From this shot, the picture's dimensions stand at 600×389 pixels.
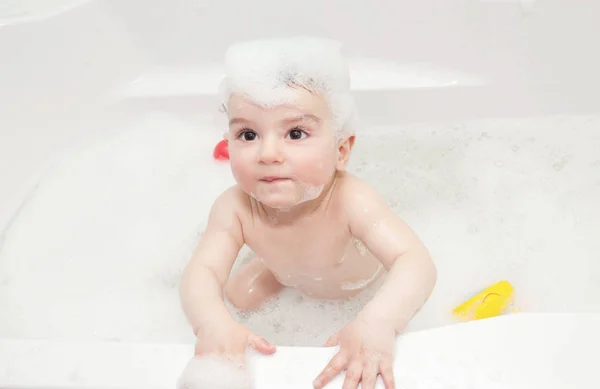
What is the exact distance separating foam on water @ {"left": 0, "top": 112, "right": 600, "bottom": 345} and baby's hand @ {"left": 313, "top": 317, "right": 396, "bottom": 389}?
369mm

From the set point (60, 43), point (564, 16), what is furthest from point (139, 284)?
point (564, 16)

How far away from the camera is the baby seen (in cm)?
78

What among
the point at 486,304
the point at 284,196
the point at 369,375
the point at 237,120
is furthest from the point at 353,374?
the point at 486,304


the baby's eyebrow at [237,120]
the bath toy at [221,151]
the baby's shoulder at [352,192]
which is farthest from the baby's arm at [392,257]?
the bath toy at [221,151]

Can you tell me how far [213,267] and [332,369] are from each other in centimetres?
31

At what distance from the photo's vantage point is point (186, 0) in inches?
57.6

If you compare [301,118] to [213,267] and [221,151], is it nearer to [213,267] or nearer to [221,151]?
[213,267]

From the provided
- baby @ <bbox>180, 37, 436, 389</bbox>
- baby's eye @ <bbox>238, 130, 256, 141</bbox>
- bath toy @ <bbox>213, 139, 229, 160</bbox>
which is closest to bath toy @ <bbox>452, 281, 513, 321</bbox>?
baby @ <bbox>180, 37, 436, 389</bbox>

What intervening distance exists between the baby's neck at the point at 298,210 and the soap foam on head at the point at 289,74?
10 cm

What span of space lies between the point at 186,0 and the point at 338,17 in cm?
36

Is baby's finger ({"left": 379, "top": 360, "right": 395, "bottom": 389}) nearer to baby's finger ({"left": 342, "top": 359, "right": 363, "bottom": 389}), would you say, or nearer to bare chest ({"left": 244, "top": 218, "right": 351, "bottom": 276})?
baby's finger ({"left": 342, "top": 359, "right": 363, "bottom": 389})

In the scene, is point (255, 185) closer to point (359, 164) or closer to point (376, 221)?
point (376, 221)

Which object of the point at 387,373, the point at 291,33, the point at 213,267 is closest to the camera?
the point at 387,373

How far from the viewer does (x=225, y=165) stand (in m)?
1.49
